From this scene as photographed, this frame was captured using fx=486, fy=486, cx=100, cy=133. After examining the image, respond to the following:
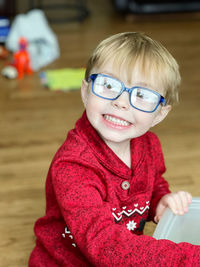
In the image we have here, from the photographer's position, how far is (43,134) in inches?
78.1

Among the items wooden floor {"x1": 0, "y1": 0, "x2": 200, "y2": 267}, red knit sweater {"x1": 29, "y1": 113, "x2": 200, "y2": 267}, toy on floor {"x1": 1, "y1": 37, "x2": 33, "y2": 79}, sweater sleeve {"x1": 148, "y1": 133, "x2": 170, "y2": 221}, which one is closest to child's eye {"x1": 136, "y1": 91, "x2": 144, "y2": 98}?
red knit sweater {"x1": 29, "y1": 113, "x2": 200, "y2": 267}

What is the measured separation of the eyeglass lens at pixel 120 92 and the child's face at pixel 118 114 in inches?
0.4

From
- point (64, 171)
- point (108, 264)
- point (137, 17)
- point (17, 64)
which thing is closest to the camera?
point (108, 264)

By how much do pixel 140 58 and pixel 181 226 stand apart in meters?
0.44

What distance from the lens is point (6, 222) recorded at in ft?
4.94

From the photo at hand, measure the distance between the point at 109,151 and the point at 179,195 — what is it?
23 cm

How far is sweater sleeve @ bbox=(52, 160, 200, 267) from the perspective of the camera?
872 millimetres

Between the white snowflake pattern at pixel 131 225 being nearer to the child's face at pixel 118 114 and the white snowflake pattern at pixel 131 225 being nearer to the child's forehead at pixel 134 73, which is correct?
the child's face at pixel 118 114

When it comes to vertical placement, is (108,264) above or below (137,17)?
above

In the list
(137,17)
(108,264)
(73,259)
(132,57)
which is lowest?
(137,17)

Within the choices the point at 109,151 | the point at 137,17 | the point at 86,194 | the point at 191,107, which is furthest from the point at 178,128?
the point at 137,17

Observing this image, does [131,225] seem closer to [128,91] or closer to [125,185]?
[125,185]

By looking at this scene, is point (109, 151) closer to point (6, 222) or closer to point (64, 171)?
point (64, 171)

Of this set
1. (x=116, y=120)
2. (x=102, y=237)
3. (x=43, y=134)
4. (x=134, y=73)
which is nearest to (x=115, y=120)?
(x=116, y=120)
